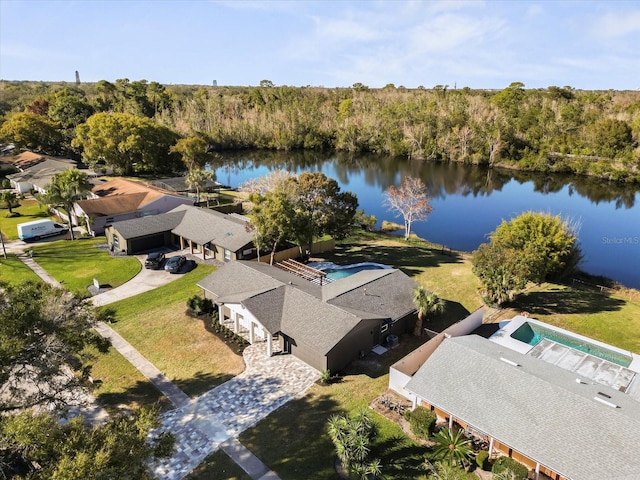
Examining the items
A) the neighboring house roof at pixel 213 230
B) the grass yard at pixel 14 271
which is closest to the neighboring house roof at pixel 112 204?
the grass yard at pixel 14 271

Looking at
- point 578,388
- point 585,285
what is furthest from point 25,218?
point 585,285

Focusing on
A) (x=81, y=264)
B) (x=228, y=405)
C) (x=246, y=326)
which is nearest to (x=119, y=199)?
(x=81, y=264)

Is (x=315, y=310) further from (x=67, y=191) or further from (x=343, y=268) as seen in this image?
(x=67, y=191)

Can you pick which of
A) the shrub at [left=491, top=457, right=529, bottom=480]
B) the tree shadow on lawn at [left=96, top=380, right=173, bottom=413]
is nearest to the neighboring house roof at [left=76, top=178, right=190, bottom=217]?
the tree shadow on lawn at [left=96, top=380, right=173, bottom=413]

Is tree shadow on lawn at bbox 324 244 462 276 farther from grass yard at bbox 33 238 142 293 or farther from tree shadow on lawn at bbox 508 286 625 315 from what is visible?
grass yard at bbox 33 238 142 293

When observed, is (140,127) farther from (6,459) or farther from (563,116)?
(563,116)

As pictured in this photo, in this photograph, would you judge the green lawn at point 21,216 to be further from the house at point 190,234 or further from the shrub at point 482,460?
A: the shrub at point 482,460
